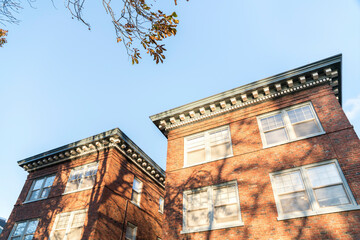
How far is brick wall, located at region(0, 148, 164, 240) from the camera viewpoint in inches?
572

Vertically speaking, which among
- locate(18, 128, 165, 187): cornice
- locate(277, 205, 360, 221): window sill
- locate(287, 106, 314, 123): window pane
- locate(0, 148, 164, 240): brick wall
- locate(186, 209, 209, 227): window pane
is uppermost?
locate(18, 128, 165, 187): cornice

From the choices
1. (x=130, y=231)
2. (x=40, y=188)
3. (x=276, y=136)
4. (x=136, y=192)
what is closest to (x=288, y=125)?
(x=276, y=136)

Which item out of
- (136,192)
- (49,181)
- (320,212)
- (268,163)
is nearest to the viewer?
Answer: (320,212)

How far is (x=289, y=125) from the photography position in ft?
39.1

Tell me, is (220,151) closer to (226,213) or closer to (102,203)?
(226,213)

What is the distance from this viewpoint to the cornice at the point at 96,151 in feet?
56.0

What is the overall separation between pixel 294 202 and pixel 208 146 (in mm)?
5134

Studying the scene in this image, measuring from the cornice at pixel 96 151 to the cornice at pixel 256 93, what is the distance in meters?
3.49

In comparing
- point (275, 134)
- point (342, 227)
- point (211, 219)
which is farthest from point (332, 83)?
point (211, 219)

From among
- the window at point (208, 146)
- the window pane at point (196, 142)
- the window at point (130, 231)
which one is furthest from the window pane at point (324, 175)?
the window at point (130, 231)

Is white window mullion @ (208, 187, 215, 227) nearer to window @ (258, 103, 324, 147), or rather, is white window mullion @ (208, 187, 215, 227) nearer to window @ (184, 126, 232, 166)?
window @ (184, 126, 232, 166)

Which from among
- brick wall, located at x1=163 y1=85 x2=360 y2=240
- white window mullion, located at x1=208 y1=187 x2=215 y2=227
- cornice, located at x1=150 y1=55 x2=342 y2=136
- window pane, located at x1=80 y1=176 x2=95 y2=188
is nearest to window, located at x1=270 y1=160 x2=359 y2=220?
brick wall, located at x1=163 y1=85 x2=360 y2=240

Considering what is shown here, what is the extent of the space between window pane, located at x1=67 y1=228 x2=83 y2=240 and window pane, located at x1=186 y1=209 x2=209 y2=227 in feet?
22.8

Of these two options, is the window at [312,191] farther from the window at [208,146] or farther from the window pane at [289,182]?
the window at [208,146]
